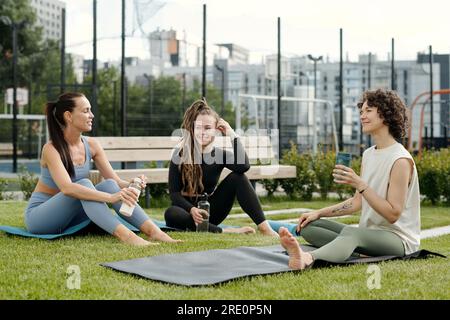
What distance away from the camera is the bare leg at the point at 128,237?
4672mm

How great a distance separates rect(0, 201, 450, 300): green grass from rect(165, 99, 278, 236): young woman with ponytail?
0.85m

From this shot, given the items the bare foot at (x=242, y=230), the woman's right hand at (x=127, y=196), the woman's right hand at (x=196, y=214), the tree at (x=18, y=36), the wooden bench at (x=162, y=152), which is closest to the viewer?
the woman's right hand at (x=127, y=196)

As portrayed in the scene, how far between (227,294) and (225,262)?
30.3 inches

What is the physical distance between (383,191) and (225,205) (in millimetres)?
1869

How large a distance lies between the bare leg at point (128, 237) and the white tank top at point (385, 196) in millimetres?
1349

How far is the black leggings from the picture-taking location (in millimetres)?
5566

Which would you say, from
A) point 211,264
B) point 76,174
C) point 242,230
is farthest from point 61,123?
point 211,264

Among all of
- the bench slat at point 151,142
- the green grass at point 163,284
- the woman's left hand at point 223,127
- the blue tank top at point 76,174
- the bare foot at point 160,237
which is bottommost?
the green grass at point 163,284

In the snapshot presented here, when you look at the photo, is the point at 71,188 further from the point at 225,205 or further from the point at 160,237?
the point at 225,205

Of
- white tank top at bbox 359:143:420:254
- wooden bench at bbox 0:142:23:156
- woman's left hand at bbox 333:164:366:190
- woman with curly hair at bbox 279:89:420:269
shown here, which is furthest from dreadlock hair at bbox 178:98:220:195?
wooden bench at bbox 0:142:23:156

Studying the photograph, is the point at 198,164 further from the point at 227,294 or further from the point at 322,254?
the point at 227,294

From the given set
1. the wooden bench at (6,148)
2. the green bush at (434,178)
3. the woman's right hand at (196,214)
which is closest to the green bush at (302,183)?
the green bush at (434,178)

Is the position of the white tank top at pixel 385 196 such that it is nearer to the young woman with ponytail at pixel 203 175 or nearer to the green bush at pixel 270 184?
the young woman with ponytail at pixel 203 175

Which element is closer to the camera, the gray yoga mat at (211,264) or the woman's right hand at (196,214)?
the gray yoga mat at (211,264)
